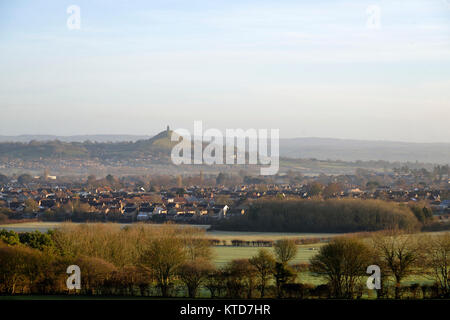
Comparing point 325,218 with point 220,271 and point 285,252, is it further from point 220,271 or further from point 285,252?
point 220,271

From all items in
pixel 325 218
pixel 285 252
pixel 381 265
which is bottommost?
pixel 325 218

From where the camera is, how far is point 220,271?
22.0m

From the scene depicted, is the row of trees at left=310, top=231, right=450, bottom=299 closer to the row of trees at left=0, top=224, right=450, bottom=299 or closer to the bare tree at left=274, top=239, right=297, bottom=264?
the row of trees at left=0, top=224, right=450, bottom=299

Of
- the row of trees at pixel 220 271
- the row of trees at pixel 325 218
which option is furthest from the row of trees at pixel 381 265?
the row of trees at pixel 325 218

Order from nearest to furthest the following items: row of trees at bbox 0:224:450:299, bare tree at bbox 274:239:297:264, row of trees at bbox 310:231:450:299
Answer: row of trees at bbox 0:224:450:299 → row of trees at bbox 310:231:450:299 → bare tree at bbox 274:239:297:264

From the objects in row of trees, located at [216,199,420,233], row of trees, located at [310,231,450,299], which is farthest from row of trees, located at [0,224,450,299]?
row of trees, located at [216,199,420,233]

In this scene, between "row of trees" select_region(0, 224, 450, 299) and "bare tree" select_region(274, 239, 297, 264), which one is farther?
"bare tree" select_region(274, 239, 297, 264)

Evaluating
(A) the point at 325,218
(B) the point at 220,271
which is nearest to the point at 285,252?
(B) the point at 220,271

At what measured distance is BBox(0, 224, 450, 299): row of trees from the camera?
2067 cm

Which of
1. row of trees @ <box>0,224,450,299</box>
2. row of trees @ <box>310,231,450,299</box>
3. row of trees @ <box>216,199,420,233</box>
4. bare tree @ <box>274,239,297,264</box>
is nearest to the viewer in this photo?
row of trees @ <box>0,224,450,299</box>

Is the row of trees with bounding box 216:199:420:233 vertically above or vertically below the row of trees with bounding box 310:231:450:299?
below

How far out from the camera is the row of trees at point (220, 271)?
2067 centimetres

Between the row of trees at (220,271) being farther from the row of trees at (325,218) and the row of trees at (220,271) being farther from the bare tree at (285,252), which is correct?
the row of trees at (325,218)

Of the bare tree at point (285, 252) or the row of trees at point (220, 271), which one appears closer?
the row of trees at point (220, 271)
